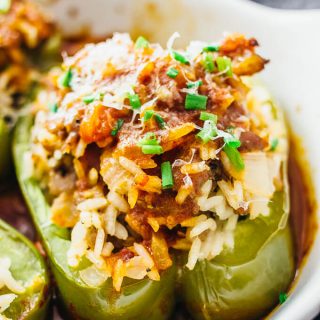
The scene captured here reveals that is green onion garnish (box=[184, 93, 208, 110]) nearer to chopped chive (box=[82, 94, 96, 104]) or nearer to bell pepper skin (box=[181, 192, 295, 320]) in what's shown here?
chopped chive (box=[82, 94, 96, 104])

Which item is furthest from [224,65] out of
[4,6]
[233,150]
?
[4,6]

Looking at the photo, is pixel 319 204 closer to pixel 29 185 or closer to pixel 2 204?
pixel 29 185

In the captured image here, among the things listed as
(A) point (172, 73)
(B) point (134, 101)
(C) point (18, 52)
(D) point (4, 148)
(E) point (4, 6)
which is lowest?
(D) point (4, 148)

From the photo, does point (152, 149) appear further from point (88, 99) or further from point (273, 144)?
point (273, 144)

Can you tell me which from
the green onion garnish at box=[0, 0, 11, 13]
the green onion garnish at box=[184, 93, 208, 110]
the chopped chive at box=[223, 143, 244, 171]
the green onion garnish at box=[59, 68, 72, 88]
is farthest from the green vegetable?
the green onion garnish at box=[0, 0, 11, 13]

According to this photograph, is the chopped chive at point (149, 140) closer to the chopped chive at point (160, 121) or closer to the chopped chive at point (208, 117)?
the chopped chive at point (160, 121)
